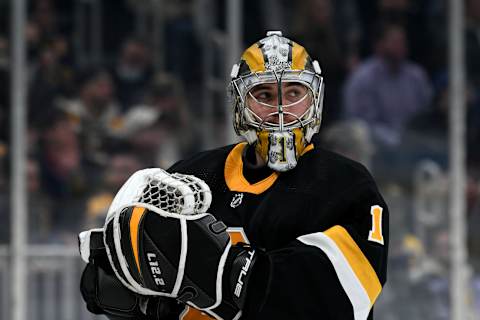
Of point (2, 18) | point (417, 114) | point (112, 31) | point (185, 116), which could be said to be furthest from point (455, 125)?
point (2, 18)

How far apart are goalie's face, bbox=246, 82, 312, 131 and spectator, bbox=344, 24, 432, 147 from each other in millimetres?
3393

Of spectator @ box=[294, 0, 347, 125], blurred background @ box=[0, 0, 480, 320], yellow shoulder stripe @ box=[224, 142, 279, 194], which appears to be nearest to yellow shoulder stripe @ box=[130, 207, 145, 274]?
yellow shoulder stripe @ box=[224, 142, 279, 194]

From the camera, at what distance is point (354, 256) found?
2.75m

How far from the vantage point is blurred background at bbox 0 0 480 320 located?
625 centimetres

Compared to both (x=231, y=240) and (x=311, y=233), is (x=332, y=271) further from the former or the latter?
(x=231, y=240)

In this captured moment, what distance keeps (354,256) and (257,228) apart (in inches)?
9.4

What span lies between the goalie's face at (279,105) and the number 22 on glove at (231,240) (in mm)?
252

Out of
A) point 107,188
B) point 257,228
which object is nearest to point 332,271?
point 257,228

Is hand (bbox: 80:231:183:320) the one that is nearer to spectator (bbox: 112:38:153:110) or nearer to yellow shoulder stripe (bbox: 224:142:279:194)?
yellow shoulder stripe (bbox: 224:142:279:194)

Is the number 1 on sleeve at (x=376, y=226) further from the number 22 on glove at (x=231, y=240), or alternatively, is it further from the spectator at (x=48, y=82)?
the spectator at (x=48, y=82)

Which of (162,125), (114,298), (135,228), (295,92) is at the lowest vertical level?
(162,125)

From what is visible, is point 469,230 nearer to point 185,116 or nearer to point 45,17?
point 185,116

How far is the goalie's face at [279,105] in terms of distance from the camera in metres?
2.90

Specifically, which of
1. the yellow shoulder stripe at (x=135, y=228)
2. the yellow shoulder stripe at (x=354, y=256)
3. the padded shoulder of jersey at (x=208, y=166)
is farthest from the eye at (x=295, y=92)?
the yellow shoulder stripe at (x=135, y=228)
